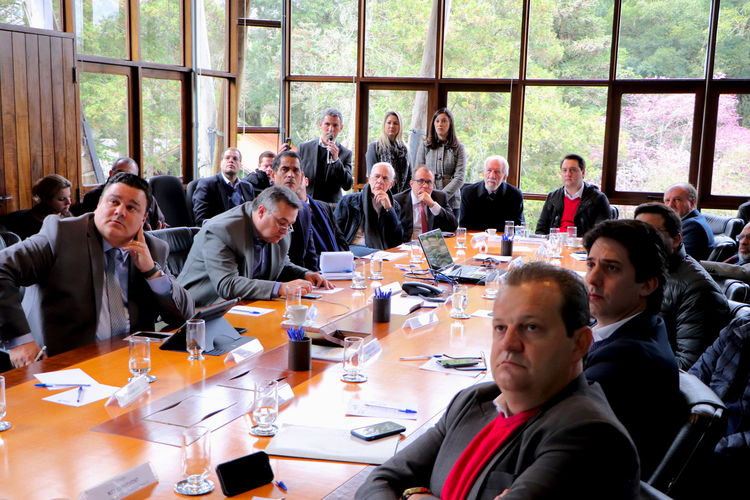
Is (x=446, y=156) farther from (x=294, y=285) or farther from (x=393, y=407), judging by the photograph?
(x=393, y=407)

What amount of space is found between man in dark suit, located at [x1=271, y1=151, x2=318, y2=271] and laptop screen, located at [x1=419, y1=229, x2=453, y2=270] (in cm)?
93

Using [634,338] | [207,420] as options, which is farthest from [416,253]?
[207,420]

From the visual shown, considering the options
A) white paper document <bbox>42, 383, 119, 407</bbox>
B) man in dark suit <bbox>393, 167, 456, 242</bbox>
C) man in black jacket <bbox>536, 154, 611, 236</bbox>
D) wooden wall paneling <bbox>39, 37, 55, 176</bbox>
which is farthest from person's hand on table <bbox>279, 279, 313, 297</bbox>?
man in black jacket <bbox>536, 154, 611, 236</bbox>

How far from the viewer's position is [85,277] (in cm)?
313

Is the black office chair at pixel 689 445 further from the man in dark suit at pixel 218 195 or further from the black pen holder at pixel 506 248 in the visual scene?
the man in dark suit at pixel 218 195

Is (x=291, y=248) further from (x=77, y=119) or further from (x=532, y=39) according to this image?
(x=532, y=39)

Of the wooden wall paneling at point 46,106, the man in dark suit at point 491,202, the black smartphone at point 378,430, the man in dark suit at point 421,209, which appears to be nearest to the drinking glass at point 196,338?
the black smartphone at point 378,430

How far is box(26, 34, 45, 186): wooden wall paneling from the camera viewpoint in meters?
6.33

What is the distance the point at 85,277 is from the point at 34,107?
3.98 meters

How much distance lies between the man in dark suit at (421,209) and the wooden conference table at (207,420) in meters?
3.32

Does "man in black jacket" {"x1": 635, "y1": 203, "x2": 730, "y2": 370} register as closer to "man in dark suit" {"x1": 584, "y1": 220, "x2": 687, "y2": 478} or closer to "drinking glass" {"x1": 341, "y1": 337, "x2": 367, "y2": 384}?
"man in dark suit" {"x1": 584, "y1": 220, "x2": 687, "y2": 478}

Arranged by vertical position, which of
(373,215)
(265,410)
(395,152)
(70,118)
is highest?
(70,118)

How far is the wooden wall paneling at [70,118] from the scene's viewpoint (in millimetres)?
6715

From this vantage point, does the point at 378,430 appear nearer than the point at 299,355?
Yes
